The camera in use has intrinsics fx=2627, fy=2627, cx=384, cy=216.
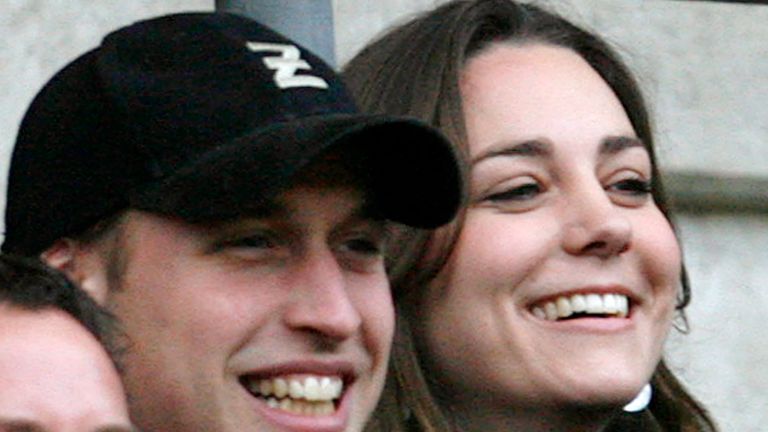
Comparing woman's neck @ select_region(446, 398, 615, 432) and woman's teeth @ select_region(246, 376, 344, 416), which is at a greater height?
woman's teeth @ select_region(246, 376, 344, 416)

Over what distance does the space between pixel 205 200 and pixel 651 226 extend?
A: 979 millimetres

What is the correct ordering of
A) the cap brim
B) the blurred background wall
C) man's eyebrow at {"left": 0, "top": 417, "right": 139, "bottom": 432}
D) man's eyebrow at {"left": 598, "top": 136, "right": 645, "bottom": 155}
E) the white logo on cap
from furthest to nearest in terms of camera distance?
the blurred background wall → man's eyebrow at {"left": 598, "top": 136, "right": 645, "bottom": 155} → the white logo on cap → the cap brim → man's eyebrow at {"left": 0, "top": 417, "right": 139, "bottom": 432}

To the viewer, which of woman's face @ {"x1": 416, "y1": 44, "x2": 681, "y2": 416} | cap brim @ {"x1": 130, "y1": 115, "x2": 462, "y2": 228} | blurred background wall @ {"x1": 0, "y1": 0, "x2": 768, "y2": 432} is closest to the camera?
cap brim @ {"x1": 130, "y1": 115, "x2": 462, "y2": 228}

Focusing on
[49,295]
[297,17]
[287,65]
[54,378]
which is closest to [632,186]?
[297,17]

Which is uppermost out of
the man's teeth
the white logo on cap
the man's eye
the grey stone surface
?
the white logo on cap

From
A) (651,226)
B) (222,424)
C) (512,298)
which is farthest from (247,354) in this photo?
(651,226)

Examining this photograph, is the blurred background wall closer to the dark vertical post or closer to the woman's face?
the woman's face

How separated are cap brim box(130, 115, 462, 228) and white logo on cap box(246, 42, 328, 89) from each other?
0.25 ft

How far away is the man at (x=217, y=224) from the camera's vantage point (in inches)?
139

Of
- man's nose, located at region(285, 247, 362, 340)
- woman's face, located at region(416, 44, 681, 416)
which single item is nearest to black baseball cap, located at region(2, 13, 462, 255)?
man's nose, located at region(285, 247, 362, 340)

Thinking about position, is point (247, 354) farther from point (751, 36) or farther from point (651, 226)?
point (751, 36)

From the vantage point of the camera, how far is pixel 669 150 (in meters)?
6.01

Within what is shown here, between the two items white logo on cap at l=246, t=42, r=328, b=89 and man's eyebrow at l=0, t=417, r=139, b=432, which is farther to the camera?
white logo on cap at l=246, t=42, r=328, b=89

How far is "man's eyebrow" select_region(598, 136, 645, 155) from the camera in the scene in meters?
4.18
